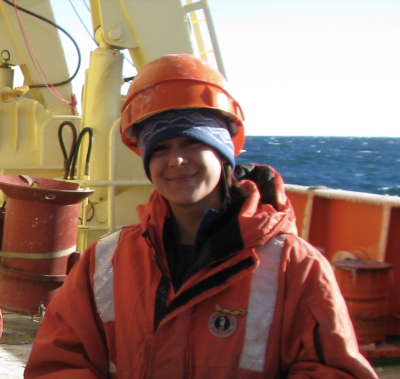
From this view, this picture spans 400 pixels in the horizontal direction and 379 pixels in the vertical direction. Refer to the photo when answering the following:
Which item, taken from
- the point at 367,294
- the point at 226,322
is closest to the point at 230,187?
the point at 226,322

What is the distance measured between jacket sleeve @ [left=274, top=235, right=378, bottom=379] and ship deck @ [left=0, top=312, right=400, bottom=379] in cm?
176

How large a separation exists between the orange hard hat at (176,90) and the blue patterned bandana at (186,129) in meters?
0.03

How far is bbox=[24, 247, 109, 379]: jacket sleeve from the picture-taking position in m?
1.69

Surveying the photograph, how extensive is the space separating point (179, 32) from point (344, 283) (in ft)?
9.46

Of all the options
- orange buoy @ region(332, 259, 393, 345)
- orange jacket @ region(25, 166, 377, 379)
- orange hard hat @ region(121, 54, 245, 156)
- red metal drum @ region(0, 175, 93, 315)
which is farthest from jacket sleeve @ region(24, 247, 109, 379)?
red metal drum @ region(0, 175, 93, 315)

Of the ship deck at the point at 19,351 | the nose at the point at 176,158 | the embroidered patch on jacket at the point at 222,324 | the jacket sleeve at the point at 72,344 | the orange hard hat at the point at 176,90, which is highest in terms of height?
the orange hard hat at the point at 176,90

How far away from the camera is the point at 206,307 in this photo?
1.63 m

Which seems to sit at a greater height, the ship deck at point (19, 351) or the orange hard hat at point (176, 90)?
the orange hard hat at point (176, 90)

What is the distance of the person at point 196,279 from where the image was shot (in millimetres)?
1582

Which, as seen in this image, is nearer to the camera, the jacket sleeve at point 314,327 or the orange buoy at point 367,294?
the jacket sleeve at point 314,327

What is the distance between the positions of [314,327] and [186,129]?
0.68 metres

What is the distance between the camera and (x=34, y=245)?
13.7 feet

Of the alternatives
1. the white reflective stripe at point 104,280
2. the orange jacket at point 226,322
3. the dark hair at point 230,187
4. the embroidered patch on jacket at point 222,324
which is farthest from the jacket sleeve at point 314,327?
the white reflective stripe at point 104,280

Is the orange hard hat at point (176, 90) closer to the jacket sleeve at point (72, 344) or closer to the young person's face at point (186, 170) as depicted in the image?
the young person's face at point (186, 170)
